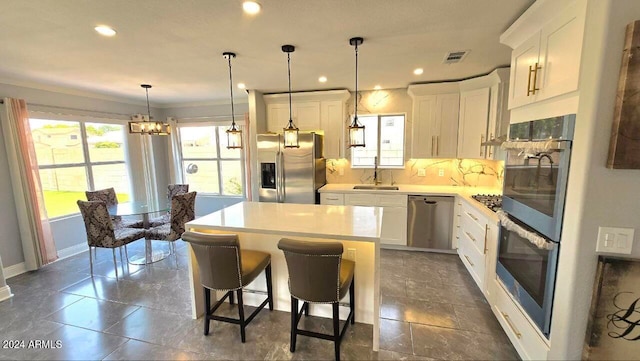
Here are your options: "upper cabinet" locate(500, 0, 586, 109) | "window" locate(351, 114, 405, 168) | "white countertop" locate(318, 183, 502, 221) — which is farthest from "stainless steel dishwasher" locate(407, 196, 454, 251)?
"upper cabinet" locate(500, 0, 586, 109)

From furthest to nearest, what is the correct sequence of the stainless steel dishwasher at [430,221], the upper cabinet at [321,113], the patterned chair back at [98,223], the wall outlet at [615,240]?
1. the upper cabinet at [321,113]
2. the stainless steel dishwasher at [430,221]
3. the patterned chair back at [98,223]
4. the wall outlet at [615,240]

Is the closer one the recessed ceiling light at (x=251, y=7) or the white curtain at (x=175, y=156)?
the recessed ceiling light at (x=251, y=7)

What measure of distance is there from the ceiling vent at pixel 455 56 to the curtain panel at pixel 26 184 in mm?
5318

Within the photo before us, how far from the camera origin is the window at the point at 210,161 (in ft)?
18.5

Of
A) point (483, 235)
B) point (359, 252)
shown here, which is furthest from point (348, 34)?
point (483, 235)

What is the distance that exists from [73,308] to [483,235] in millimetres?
4237

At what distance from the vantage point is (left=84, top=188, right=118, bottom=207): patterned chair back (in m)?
3.81

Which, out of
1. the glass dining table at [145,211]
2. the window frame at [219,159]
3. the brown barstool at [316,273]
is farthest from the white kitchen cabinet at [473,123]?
the glass dining table at [145,211]

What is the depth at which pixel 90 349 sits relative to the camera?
2.12m

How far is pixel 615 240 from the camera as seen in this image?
1.34 metres

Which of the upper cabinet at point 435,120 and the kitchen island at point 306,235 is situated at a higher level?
the upper cabinet at point 435,120

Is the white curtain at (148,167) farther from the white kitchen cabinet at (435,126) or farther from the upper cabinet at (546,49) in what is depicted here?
the upper cabinet at (546,49)

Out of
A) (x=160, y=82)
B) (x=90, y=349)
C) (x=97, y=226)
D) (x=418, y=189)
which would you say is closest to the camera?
(x=90, y=349)

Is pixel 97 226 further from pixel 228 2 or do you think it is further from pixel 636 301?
pixel 636 301
